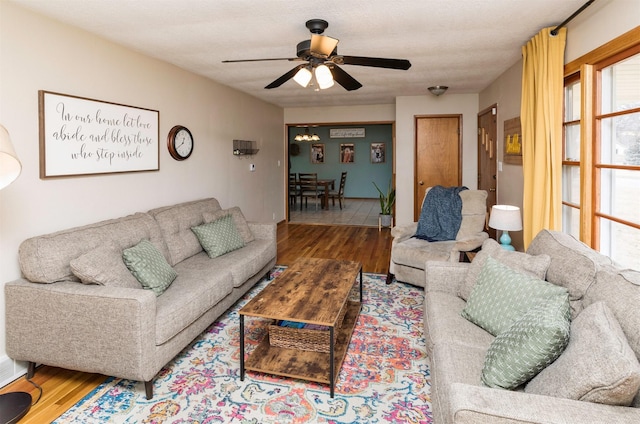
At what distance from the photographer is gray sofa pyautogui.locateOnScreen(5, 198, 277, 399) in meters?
2.17

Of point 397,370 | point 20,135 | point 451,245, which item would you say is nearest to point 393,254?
point 451,245

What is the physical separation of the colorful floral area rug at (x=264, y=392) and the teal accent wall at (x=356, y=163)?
357 inches

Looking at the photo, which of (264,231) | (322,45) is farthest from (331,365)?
(264,231)

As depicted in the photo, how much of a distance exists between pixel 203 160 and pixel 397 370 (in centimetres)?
334

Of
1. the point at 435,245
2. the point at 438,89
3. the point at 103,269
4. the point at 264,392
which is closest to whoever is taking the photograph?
the point at 264,392

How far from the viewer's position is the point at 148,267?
268cm

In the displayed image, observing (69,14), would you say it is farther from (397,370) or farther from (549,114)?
(549,114)

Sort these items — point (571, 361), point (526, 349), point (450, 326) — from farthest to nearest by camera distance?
point (450, 326) → point (526, 349) → point (571, 361)

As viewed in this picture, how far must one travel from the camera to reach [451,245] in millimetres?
4000

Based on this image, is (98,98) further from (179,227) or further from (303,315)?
(303,315)

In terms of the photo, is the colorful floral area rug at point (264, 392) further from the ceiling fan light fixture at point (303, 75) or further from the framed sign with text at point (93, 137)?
the ceiling fan light fixture at point (303, 75)

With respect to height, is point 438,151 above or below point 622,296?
above

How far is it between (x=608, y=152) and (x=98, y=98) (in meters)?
3.64

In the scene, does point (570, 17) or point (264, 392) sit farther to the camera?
point (570, 17)
